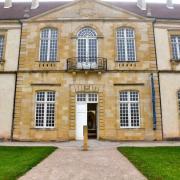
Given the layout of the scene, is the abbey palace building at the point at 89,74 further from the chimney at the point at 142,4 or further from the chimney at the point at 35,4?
the chimney at the point at 35,4

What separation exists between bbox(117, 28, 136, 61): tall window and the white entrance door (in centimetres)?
435

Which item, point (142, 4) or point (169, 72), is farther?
point (142, 4)

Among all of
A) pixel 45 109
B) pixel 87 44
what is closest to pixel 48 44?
pixel 87 44

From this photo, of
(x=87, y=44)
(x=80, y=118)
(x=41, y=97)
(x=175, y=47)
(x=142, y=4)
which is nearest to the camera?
(x=80, y=118)

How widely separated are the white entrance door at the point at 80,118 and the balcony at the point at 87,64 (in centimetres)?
247

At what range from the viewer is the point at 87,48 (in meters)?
18.1

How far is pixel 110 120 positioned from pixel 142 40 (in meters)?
6.27

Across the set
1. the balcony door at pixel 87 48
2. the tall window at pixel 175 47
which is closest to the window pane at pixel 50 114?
the balcony door at pixel 87 48

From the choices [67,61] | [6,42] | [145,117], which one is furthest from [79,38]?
[145,117]

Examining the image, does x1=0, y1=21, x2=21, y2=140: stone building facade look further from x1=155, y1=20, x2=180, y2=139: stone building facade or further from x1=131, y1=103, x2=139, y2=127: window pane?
x1=155, y1=20, x2=180, y2=139: stone building facade

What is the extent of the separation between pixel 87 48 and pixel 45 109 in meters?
5.28

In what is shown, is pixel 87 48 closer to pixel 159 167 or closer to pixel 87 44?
pixel 87 44

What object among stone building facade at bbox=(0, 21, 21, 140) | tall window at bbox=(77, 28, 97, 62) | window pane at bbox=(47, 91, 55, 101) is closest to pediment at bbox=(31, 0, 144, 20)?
tall window at bbox=(77, 28, 97, 62)

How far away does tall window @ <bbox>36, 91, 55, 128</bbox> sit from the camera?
16.9 metres
